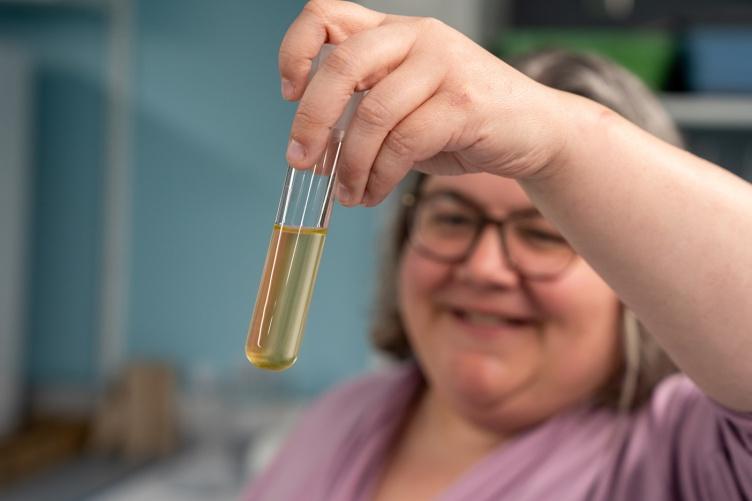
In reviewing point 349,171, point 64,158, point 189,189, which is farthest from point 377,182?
point 64,158

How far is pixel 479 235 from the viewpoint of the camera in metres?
0.92

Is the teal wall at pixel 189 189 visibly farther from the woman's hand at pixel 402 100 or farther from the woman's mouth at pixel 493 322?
the woman's hand at pixel 402 100

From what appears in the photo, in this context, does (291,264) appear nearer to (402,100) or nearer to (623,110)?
(402,100)

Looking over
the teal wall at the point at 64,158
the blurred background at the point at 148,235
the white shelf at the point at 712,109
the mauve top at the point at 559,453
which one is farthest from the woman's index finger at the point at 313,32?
the teal wall at the point at 64,158

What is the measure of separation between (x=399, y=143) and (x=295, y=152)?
2.5 inches

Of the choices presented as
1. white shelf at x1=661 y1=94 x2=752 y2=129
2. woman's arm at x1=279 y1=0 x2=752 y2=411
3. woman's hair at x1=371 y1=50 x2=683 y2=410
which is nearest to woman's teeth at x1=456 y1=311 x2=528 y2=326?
woman's hair at x1=371 y1=50 x2=683 y2=410

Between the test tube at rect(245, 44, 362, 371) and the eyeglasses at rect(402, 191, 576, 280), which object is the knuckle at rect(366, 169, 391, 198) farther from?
the eyeglasses at rect(402, 191, 576, 280)

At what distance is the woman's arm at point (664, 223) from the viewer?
1.92ft

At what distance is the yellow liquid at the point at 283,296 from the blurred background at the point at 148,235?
1.64 meters

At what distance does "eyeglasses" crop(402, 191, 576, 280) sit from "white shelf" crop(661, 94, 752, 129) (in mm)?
1037

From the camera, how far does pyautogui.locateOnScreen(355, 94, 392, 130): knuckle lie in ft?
1.74

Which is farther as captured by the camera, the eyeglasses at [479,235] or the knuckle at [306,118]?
the eyeglasses at [479,235]

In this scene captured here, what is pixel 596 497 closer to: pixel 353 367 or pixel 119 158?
pixel 353 367

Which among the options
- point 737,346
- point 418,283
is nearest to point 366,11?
point 737,346
